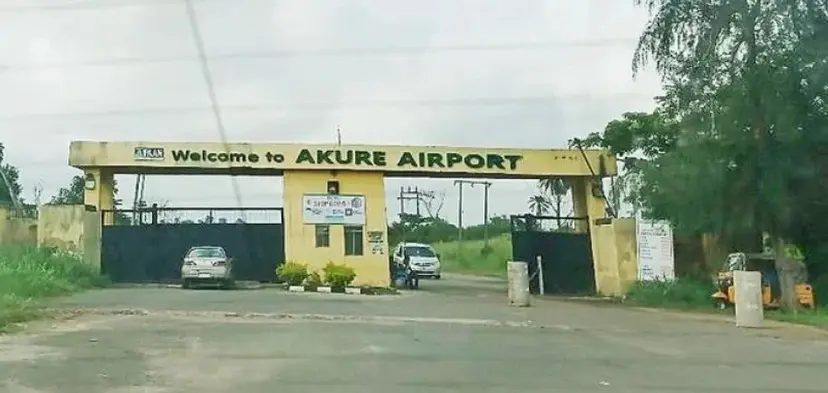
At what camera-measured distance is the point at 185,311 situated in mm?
19656

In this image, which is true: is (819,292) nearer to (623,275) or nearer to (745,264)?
(745,264)

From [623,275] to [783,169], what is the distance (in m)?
8.55

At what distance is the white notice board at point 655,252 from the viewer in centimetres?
2925

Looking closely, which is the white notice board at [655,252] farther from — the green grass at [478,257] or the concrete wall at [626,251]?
the green grass at [478,257]

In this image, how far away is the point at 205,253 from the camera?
3106cm

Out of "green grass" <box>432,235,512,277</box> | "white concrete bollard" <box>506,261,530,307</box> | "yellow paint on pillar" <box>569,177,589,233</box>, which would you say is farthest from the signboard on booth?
"green grass" <box>432,235,512,277</box>

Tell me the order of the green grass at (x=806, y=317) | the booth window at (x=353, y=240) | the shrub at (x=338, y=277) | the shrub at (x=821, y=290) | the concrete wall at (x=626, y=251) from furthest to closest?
1. the booth window at (x=353, y=240)
2. the shrub at (x=338, y=277)
3. the concrete wall at (x=626, y=251)
4. the shrub at (x=821, y=290)
5. the green grass at (x=806, y=317)

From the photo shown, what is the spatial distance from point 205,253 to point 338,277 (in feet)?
12.5

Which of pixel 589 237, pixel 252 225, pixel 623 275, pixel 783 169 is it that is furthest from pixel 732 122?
pixel 252 225

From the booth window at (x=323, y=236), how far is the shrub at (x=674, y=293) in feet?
30.2

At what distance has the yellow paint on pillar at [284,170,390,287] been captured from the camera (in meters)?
33.0

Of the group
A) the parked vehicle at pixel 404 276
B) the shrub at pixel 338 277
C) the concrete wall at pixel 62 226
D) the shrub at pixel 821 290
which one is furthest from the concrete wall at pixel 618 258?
the concrete wall at pixel 62 226

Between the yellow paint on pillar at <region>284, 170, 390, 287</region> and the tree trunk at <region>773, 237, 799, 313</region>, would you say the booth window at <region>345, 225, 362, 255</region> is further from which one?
the tree trunk at <region>773, 237, 799, 313</region>

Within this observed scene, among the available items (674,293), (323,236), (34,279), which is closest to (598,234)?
(674,293)
